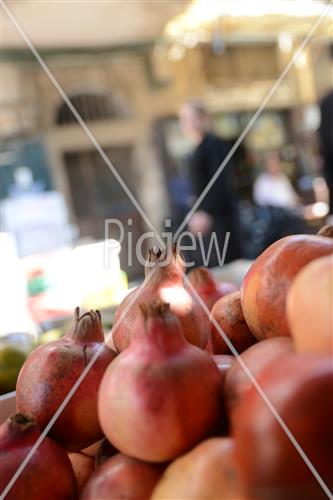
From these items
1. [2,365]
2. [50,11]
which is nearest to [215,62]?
[50,11]

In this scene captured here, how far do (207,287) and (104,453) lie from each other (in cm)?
37

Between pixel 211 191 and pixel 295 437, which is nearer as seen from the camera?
pixel 295 437

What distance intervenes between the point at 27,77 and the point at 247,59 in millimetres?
2905

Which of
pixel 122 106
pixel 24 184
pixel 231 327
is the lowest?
pixel 231 327

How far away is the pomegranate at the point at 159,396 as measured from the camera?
43 centimetres

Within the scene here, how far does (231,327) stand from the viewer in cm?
67

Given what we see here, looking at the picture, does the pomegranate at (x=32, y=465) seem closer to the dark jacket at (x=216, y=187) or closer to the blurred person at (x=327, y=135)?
the blurred person at (x=327, y=135)

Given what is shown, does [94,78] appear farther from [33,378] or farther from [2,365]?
[33,378]

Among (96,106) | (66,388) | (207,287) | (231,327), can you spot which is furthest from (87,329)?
(96,106)

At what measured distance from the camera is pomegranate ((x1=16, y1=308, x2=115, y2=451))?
553 millimetres

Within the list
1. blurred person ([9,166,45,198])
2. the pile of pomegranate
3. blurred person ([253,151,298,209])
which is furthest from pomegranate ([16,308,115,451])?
blurred person ([253,151,298,209])

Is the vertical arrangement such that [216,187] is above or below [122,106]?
below

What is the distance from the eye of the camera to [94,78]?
571cm

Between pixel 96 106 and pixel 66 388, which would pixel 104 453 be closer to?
pixel 66 388
